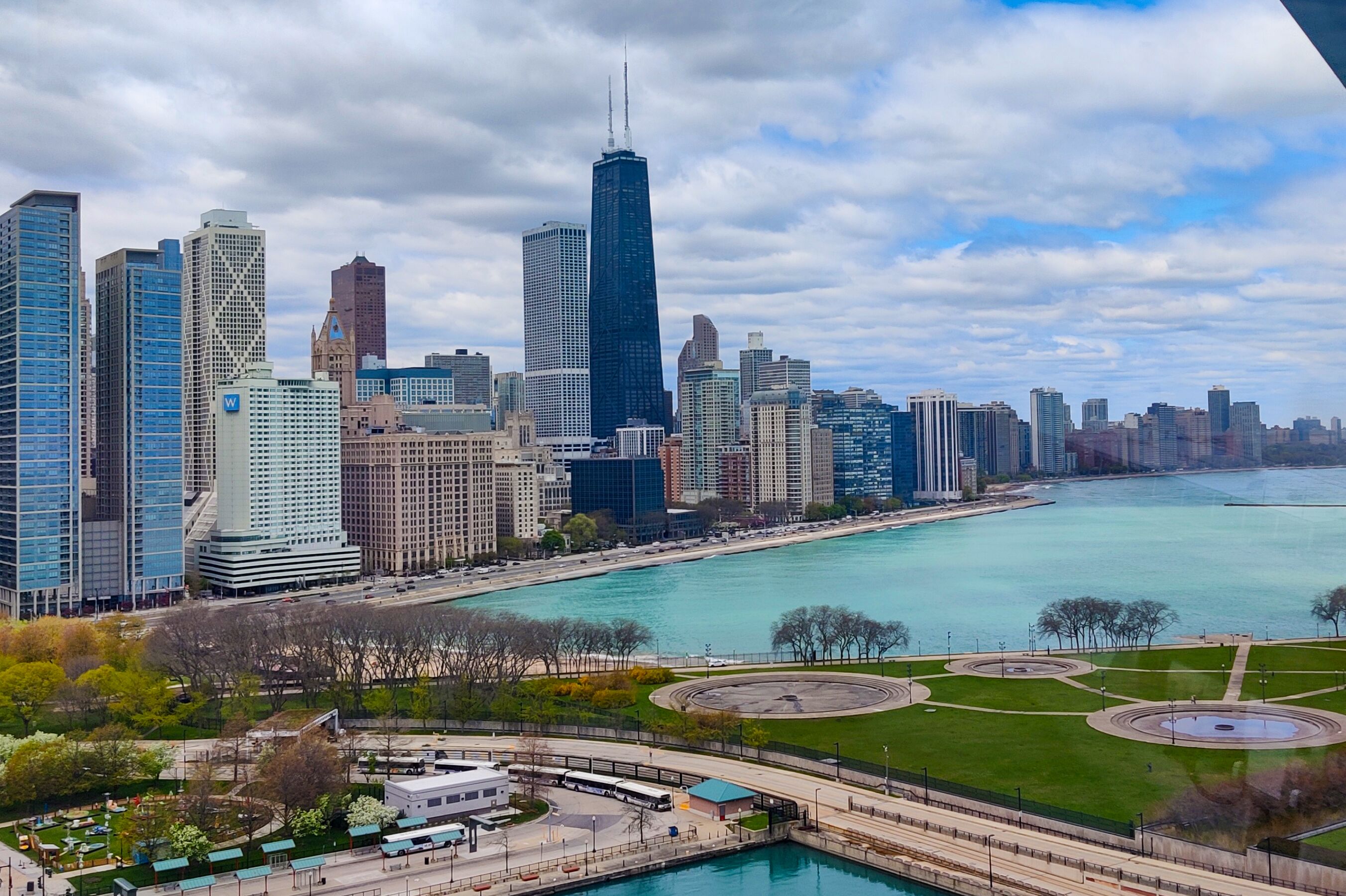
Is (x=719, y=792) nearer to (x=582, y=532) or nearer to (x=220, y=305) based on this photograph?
(x=582, y=532)

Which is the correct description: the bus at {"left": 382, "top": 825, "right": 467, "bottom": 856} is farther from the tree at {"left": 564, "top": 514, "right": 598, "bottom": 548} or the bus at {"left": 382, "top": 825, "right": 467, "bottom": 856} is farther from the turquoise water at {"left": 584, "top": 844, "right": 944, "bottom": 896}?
the tree at {"left": 564, "top": 514, "right": 598, "bottom": 548}

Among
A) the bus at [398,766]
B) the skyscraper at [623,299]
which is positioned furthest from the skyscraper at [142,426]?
the skyscraper at [623,299]

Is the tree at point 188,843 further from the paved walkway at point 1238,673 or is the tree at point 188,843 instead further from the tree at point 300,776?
the paved walkway at point 1238,673

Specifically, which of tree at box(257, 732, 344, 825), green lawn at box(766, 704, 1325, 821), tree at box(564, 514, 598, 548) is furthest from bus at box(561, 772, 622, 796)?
tree at box(564, 514, 598, 548)

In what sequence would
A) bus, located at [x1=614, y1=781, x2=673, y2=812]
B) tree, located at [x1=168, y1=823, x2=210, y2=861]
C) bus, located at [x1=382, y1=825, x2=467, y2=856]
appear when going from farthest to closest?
bus, located at [x1=614, y1=781, x2=673, y2=812]
bus, located at [x1=382, y1=825, x2=467, y2=856]
tree, located at [x1=168, y1=823, x2=210, y2=861]

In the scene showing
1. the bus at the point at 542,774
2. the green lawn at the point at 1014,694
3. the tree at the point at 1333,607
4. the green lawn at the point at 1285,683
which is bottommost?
the bus at the point at 542,774
